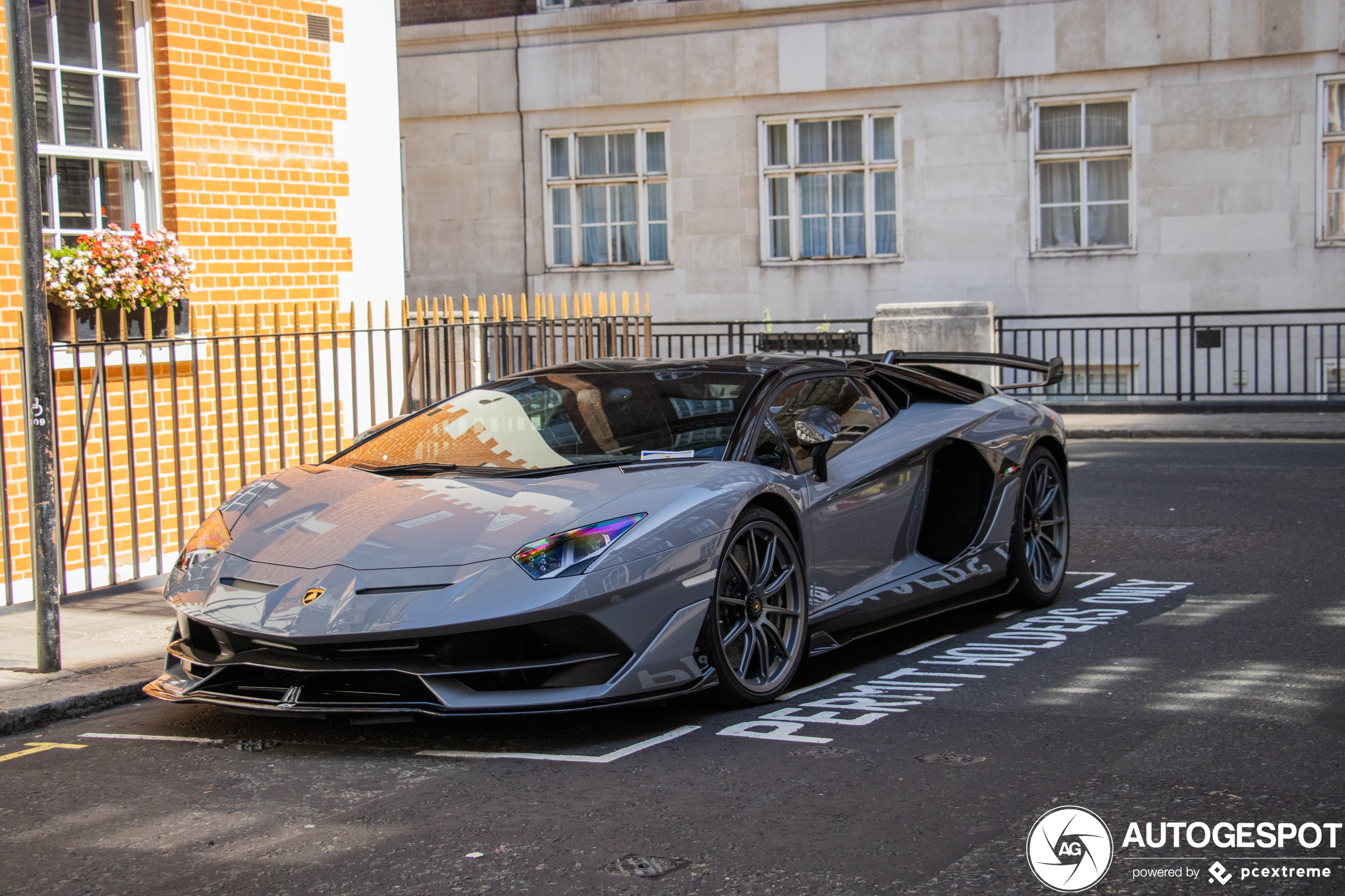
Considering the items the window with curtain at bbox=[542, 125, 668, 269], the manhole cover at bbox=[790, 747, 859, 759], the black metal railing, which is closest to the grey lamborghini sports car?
the manhole cover at bbox=[790, 747, 859, 759]

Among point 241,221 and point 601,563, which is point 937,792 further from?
point 241,221

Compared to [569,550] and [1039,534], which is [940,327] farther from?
[569,550]

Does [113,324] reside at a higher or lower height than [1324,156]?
lower

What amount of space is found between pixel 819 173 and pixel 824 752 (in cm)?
1794

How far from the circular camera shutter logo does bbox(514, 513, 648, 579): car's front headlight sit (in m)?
1.69

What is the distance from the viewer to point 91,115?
9461 mm

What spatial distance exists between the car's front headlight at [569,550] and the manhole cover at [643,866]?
1.22 metres

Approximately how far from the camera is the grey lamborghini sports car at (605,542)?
486 centimetres

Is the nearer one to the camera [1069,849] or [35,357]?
[1069,849]

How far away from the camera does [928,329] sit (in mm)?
18453

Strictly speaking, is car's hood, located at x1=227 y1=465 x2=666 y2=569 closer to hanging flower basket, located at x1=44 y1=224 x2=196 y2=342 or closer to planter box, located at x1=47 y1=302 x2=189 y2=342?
planter box, located at x1=47 y1=302 x2=189 y2=342

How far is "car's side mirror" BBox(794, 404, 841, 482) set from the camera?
229 inches

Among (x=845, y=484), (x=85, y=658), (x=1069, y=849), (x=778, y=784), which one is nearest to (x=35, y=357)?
(x=85, y=658)

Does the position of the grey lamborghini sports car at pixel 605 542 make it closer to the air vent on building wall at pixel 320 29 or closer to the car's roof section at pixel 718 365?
the car's roof section at pixel 718 365
